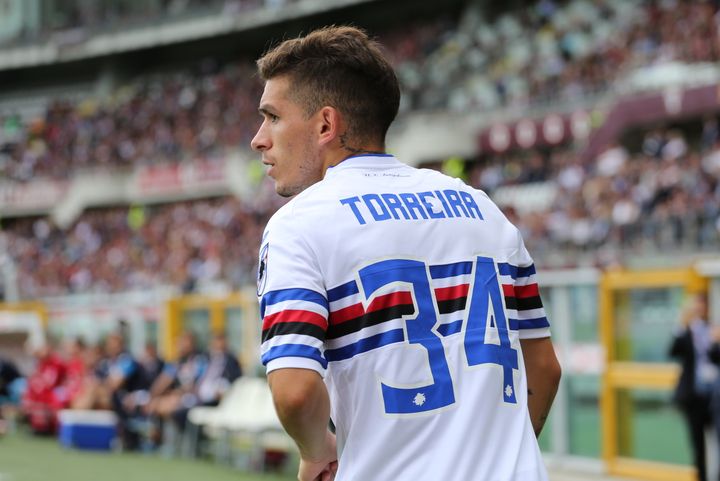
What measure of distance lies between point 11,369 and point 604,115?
13585 mm

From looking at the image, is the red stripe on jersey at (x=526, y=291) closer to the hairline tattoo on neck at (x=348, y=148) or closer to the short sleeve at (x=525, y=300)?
the short sleeve at (x=525, y=300)

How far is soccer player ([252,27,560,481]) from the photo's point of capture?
89.7 inches

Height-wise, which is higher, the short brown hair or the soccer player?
the short brown hair

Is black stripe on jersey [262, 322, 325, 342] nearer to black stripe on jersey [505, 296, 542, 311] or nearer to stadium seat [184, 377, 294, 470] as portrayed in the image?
black stripe on jersey [505, 296, 542, 311]

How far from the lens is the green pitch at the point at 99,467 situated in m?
11.4

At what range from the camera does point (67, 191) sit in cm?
4141

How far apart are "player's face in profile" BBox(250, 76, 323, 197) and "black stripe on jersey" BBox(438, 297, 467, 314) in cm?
43

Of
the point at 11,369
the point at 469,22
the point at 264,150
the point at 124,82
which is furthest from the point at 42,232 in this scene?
the point at 264,150

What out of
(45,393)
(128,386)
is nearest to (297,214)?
(128,386)

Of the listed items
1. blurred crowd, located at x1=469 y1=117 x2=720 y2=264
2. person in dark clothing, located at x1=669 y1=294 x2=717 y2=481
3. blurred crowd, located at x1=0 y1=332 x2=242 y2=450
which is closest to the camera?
person in dark clothing, located at x1=669 y1=294 x2=717 y2=481

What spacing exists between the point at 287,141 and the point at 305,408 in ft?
2.10

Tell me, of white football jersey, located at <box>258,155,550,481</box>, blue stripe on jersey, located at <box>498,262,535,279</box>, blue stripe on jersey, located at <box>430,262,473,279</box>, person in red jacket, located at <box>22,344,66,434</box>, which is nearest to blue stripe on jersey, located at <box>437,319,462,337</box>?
white football jersey, located at <box>258,155,550,481</box>

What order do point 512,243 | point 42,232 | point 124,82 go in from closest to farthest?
point 512,243 < point 42,232 < point 124,82

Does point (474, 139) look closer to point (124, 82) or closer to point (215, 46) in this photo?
point (215, 46)
